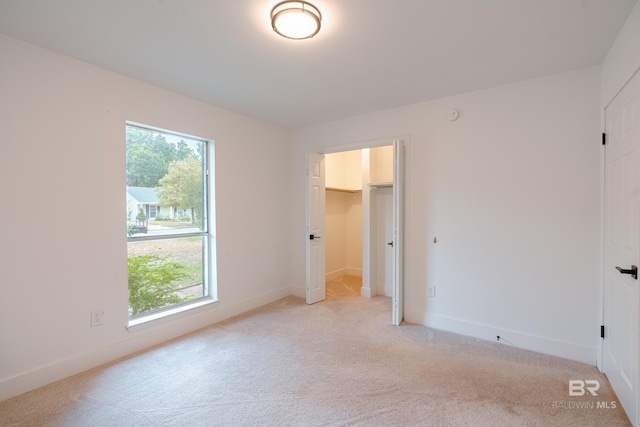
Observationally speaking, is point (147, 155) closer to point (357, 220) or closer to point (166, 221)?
point (166, 221)

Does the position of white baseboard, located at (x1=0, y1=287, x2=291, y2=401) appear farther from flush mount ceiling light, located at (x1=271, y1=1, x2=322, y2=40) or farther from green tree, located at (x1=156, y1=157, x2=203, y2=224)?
flush mount ceiling light, located at (x1=271, y1=1, x2=322, y2=40)

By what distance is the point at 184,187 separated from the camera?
11.1 ft

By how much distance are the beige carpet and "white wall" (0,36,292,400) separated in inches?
9.3

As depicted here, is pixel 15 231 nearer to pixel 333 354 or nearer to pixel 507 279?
pixel 333 354

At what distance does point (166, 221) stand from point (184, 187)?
0.44m

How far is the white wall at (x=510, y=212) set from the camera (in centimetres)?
256

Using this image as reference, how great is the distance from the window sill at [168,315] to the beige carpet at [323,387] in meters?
0.25

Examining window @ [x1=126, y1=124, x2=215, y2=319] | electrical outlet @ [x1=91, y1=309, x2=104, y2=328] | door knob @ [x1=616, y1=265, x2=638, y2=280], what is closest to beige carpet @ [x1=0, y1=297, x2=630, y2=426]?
electrical outlet @ [x1=91, y1=309, x2=104, y2=328]

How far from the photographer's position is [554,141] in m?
2.67

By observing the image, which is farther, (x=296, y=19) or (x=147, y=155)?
(x=147, y=155)

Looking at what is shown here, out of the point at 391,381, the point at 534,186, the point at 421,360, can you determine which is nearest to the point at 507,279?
the point at 534,186
